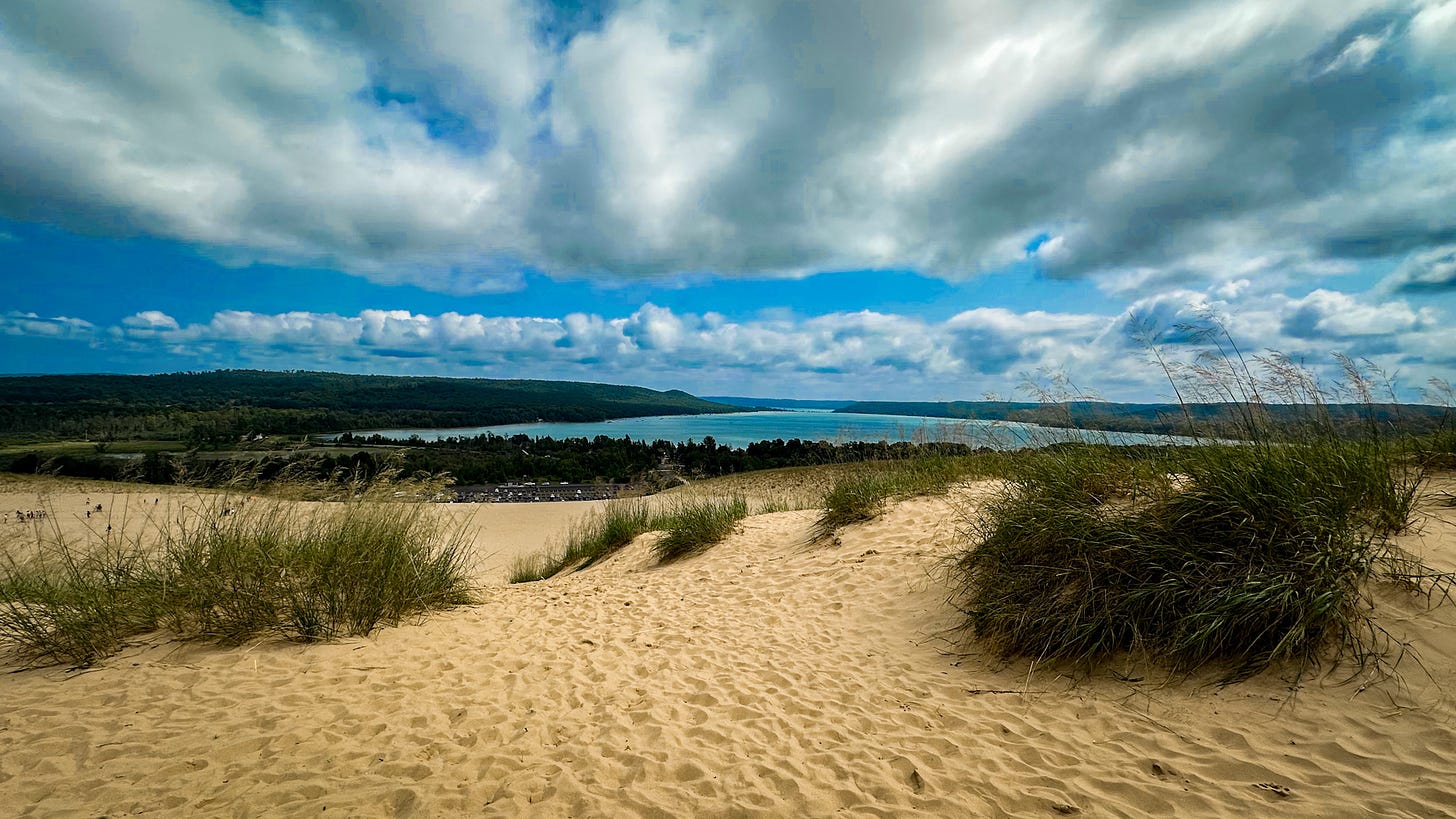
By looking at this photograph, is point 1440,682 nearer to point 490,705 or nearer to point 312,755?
point 490,705

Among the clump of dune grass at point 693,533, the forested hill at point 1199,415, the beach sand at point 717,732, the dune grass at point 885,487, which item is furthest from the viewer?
the clump of dune grass at point 693,533

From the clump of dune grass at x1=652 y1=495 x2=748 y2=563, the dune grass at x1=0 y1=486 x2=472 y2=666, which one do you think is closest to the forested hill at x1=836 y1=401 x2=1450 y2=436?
the clump of dune grass at x1=652 y1=495 x2=748 y2=563

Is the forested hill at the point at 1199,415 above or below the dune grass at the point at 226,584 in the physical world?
above

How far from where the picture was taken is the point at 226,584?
543 centimetres

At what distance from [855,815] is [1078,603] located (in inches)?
105

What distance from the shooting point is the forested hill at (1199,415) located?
496cm

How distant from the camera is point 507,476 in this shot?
134 feet

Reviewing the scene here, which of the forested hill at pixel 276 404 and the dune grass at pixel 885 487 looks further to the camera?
the forested hill at pixel 276 404

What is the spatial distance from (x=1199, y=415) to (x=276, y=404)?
2508 inches

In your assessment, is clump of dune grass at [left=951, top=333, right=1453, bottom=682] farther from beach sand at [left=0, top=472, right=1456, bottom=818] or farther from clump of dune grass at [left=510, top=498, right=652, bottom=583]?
clump of dune grass at [left=510, top=498, right=652, bottom=583]

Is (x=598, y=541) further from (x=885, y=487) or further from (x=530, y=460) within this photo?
(x=530, y=460)

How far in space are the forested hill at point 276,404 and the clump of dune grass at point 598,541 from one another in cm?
663

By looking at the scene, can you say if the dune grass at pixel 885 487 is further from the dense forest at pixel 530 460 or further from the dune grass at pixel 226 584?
the dune grass at pixel 226 584

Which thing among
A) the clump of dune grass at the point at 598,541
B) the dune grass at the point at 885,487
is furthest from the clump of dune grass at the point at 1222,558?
the clump of dune grass at the point at 598,541
